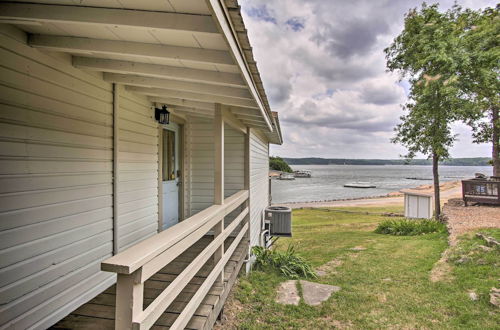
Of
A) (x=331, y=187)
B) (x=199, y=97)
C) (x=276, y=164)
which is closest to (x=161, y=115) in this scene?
(x=199, y=97)

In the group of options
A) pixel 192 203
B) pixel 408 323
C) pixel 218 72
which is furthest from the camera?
pixel 192 203

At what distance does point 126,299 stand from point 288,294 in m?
3.44

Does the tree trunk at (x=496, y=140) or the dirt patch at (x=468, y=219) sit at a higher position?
the tree trunk at (x=496, y=140)

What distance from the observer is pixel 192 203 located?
513cm

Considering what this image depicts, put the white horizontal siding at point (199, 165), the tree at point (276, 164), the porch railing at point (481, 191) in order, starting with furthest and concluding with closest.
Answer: the tree at point (276, 164)
the porch railing at point (481, 191)
the white horizontal siding at point (199, 165)

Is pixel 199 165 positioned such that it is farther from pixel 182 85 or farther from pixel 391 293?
pixel 391 293

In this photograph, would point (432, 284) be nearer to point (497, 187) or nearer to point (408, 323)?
point (408, 323)

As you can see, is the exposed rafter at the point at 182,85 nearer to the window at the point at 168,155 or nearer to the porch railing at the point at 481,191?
the window at the point at 168,155

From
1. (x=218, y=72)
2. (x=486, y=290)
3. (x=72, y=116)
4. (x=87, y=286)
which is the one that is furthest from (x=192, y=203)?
(x=486, y=290)

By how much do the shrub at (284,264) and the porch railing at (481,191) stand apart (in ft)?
24.9

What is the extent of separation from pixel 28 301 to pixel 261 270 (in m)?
4.09

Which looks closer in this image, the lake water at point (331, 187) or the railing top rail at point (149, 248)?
the railing top rail at point (149, 248)

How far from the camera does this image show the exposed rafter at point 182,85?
102 inches

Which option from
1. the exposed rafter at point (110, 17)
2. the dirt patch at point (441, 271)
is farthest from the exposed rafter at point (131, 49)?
the dirt patch at point (441, 271)
